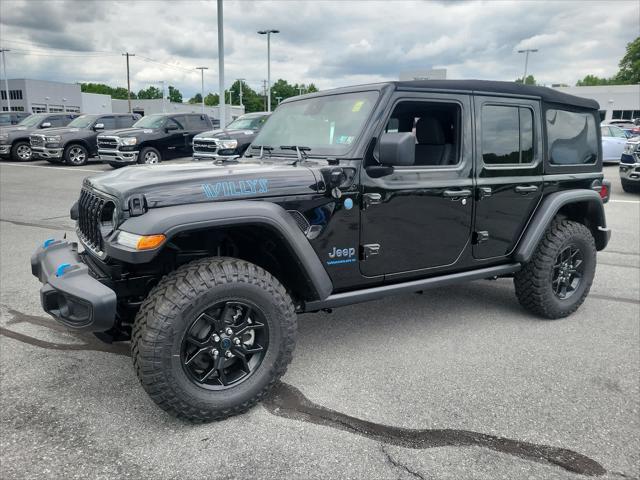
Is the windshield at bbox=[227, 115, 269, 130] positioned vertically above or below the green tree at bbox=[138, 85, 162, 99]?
below

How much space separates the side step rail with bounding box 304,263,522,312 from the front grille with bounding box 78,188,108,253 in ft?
4.28

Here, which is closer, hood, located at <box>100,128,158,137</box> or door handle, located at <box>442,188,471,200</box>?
door handle, located at <box>442,188,471,200</box>

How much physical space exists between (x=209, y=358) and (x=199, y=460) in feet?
1.85

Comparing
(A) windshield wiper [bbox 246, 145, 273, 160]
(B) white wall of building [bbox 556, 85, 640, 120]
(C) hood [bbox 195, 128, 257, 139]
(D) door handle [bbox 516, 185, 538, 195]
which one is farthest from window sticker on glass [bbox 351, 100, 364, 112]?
(B) white wall of building [bbox 556, 85, 640, 120]

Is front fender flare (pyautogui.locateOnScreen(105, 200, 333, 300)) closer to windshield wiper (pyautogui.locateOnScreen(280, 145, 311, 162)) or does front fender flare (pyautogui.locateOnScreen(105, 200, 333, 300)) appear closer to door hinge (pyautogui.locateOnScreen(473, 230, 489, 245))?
windshield wiper (pyautogui.locateOnScreen(280, 145, 311, 162))

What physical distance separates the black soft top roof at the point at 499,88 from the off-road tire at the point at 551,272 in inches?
40.1

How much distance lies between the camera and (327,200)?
3004mm

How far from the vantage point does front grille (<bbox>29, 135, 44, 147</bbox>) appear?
16266 millimetres

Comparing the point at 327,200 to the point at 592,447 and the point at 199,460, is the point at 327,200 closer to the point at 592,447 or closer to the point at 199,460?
the point at 199,460

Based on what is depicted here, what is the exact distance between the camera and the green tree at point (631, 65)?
260ft

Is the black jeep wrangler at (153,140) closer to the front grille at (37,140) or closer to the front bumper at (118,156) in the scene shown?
the front bumper at (118,156)

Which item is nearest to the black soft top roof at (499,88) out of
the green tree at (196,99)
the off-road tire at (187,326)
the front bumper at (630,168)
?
the off-road tire at (187,326)

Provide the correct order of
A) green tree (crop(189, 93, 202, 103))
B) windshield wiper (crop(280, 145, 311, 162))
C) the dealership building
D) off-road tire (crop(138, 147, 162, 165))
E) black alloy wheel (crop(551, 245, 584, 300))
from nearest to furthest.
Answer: windshield wiper (crop(280, 145, 311, 162))
black alloy wheel (crop(551, 245, 584, 300))
off-road tire (crop(138, 147, 162, 165))
the dealership building
green tree (crop(189, 93, 202, 103))

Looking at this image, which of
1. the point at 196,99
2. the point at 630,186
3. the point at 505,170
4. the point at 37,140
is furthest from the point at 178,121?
the point at 196,99
